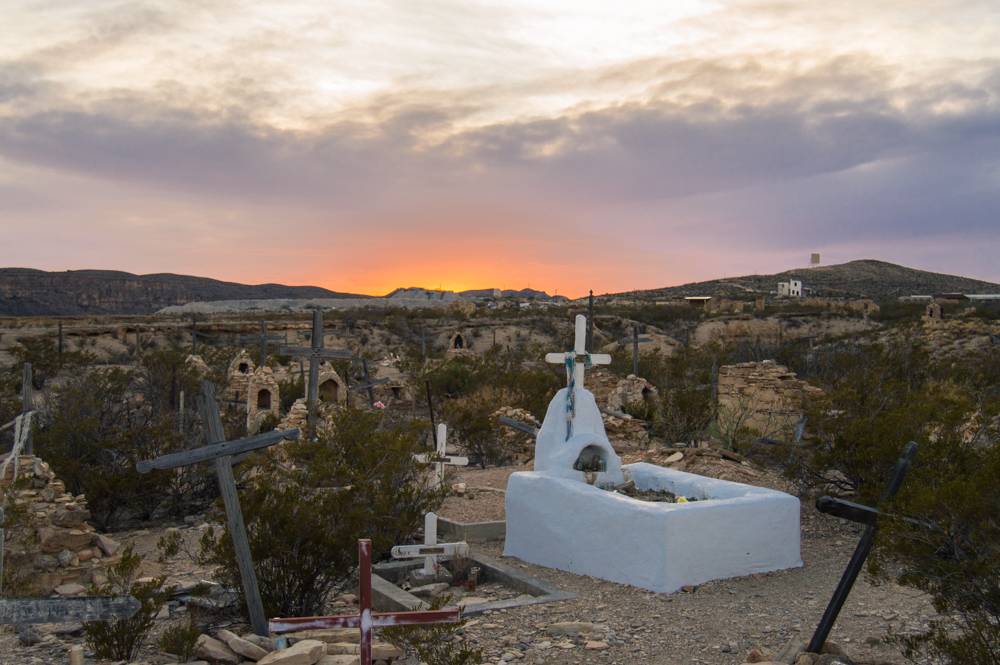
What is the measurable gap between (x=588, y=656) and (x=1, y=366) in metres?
27.7

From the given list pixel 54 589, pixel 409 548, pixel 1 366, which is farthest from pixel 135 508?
pixel 1 366

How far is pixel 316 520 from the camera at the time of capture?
5.98 m

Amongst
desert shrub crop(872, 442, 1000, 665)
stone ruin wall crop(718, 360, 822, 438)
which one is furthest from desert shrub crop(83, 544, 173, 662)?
stone ruin wall crop(718, 360, 822, 438)

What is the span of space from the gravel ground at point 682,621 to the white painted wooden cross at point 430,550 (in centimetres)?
52

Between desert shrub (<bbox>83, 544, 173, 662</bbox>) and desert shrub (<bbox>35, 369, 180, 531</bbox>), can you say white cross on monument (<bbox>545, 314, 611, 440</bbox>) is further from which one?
desert shrub (<bbox>35, 369, 180, 531</bbox>)

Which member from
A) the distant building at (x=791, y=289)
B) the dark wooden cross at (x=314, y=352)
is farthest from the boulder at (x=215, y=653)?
the distant building at (x=791, y=289)

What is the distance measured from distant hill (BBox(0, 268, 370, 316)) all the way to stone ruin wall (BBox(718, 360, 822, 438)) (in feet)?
231

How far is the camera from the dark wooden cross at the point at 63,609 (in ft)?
12.5

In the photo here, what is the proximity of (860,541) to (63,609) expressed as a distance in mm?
4637

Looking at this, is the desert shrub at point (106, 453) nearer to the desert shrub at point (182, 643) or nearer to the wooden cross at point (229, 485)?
the wooden cross at point (229, 485)

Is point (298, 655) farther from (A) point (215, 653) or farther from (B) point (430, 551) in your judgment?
(B) point (430, 551)

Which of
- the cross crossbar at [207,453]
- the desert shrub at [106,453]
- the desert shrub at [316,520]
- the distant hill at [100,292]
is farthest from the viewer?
the distant hill at [100,292]

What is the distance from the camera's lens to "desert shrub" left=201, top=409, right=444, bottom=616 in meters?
5.81

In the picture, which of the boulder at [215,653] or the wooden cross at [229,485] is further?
the wooden cross at [229,485]
